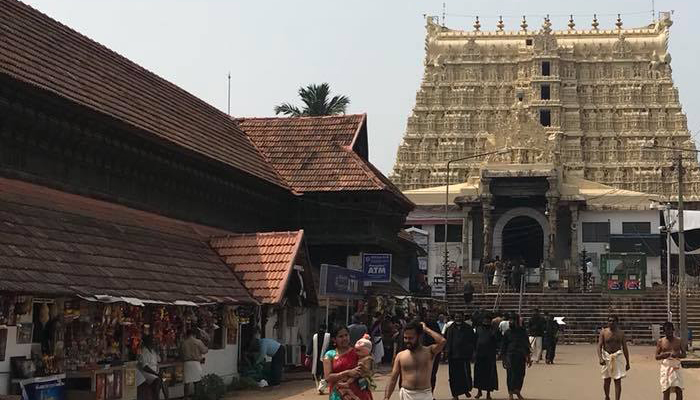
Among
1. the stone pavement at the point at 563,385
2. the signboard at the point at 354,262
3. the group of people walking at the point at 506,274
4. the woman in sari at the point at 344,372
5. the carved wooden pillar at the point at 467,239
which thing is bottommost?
the stone pavement at the point at 563,385

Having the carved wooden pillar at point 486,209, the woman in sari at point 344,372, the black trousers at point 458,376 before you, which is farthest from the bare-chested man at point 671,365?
the carved wooden pillar at point 486,209

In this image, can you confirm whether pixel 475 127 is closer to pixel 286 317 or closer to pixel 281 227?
pixel 281 227

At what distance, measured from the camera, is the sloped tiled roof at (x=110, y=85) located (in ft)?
60.5

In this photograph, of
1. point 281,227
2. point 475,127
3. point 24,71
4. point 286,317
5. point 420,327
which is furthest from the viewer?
point 475,127

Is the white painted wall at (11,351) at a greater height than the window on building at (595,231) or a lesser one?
lesser

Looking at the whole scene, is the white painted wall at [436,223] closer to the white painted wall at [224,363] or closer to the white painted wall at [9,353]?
the white painted wall at [224,363]

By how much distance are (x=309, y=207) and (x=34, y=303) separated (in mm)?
15514

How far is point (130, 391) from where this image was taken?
16109 mm

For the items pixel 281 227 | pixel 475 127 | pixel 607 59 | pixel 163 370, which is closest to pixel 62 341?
pixel 163 370

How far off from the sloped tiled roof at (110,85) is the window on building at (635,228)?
31.4 metres

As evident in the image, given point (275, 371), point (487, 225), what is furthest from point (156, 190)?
point (487, 225)

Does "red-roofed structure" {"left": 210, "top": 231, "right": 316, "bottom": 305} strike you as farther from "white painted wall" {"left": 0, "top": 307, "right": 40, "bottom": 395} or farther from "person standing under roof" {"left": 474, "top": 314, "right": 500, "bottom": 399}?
"white painted wall" {"left": 0, "top": 307, "right": 40, "bottom": 395}

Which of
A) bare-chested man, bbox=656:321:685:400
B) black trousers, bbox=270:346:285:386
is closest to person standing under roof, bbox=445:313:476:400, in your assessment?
bare-chested man, bbox=656:321:685:400

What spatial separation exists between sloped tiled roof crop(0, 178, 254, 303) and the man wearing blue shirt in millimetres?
1570
